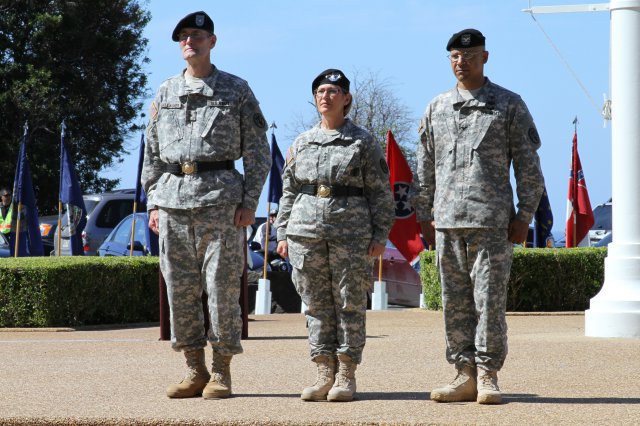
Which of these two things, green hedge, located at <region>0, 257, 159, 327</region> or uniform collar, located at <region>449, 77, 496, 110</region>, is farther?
green hedge, located at <region>0, 257, 159, 327</region>

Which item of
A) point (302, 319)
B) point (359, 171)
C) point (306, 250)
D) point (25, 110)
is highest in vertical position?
point (25, 110)

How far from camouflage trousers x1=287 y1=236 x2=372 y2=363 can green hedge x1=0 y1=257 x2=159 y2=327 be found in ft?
23.6

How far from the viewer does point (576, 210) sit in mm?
20141

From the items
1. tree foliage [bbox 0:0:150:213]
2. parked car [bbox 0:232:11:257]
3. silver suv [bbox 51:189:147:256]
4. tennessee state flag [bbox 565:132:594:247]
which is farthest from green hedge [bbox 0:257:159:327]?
tree foliage [bbox 0:0:150:213]

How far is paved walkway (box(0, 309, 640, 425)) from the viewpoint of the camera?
6430 millimetres

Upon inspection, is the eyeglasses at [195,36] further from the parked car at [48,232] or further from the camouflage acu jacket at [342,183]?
the parked car at [48,232]

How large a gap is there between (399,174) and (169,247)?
10623mm

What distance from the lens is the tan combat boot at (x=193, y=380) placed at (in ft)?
24.1

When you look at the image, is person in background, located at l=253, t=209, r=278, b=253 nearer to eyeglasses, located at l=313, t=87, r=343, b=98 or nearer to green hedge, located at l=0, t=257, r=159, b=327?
green hedge, located at l=0, t=257, r=159, b=327

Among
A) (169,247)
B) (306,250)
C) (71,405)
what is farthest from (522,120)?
(71,405)

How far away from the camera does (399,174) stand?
17.7m

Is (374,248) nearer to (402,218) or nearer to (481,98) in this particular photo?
(481,98)

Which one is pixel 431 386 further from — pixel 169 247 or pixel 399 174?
pixel 399 174

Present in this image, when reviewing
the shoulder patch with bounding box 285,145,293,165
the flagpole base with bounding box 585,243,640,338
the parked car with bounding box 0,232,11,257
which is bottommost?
the flagpole base with bounding box 585,243,640,338
